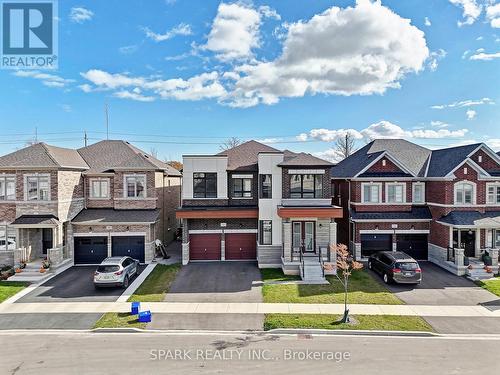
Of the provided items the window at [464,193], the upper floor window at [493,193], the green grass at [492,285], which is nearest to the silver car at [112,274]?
the green grass at [492,285]

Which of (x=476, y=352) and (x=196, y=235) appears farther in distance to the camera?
(x=196, y=235)

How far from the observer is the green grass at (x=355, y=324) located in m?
13.5

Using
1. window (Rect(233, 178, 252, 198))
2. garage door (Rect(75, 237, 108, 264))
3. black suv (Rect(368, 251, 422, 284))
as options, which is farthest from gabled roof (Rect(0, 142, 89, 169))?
black suv (Rect(368, 251, 422, 284))

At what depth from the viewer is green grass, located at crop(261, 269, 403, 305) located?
54.5 feet

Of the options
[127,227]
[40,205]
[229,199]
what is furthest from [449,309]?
[40,205]

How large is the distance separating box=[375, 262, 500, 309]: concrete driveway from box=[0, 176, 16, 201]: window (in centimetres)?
2444

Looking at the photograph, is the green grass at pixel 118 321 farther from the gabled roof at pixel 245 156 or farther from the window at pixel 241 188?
the gabled roof at pixel 245 156

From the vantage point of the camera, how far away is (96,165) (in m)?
26.1

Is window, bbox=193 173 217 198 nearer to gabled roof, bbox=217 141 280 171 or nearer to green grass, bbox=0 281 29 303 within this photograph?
gabled roof, bbox=217 141 280 171

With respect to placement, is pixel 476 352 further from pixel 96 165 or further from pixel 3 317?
pixel 96 165

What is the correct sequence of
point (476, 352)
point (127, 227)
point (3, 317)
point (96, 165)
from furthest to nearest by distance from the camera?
point (96, 165) → point (127, 227) → point (3, 317) → point (476, 352)

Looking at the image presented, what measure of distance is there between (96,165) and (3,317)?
44.2ft

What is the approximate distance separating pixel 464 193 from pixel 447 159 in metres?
2.87

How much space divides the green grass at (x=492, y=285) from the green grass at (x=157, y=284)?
1760cm
